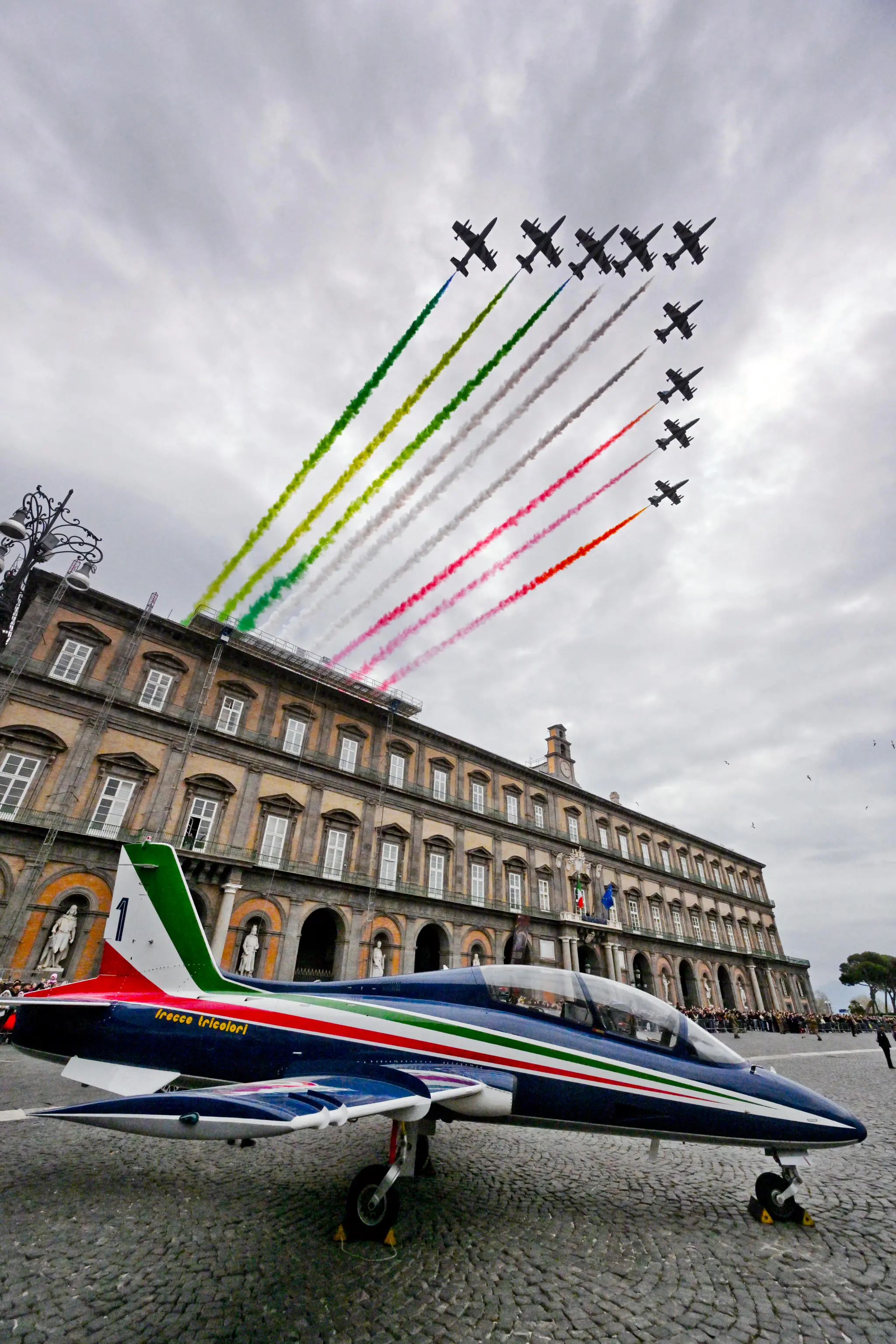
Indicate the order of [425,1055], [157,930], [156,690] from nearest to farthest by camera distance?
[425,1055] < [157,930] < [156,690]

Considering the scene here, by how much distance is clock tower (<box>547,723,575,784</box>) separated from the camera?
43.8 m

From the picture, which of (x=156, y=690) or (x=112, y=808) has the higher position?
(x=156, y=690)

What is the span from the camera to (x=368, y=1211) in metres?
4.82

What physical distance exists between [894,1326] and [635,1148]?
16.7 feet

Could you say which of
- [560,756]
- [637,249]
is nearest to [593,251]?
[637,249]

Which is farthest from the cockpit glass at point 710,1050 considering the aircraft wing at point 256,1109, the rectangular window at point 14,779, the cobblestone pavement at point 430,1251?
the rectangular window at point 14,779

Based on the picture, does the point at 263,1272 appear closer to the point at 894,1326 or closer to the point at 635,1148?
the point at 894,1326

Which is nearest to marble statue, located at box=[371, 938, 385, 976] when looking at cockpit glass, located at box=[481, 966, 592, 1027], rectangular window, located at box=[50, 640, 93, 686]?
rectangular window, located at box=[50, 640, 93, 686]

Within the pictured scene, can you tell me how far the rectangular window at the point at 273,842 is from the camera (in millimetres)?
24391

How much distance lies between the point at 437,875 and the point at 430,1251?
2676 cm

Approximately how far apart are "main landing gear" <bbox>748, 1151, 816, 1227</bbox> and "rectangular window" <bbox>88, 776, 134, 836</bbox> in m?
22.1

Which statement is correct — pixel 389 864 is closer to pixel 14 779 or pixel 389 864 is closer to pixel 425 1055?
pixel 14 779

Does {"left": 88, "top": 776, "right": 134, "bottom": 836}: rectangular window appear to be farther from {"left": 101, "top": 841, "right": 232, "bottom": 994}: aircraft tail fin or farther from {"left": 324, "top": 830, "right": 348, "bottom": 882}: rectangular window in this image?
{"left": 101, "top": 841, "right": 232, "bottom": 994}: aircraft tail fin

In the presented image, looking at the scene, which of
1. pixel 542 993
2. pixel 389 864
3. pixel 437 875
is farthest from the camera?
pixel 437 875
